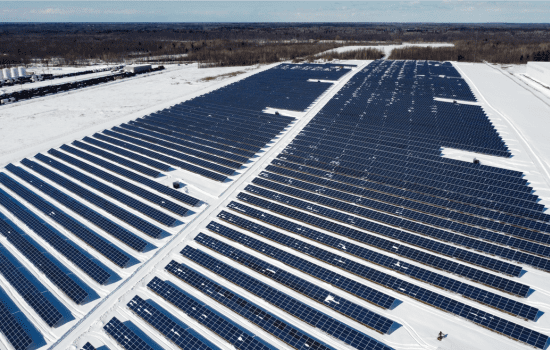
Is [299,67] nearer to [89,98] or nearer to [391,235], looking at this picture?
[89,98]

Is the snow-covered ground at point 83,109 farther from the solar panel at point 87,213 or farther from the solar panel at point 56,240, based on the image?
the solar panel at point 56,240

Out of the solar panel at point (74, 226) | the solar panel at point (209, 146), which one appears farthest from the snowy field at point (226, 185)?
the solar panel at point (209, 146)

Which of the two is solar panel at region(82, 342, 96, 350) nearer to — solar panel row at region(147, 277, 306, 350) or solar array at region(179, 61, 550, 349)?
solar panel row at region(147, 277, 306, 350)

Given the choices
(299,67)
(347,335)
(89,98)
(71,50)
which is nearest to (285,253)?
(347,335)

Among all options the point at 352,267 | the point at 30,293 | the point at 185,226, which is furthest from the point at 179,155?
the point at 352,267

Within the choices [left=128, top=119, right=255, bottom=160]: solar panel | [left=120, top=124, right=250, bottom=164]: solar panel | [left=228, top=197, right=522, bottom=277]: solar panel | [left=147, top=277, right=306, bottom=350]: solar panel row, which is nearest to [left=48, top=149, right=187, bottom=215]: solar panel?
[left=228, top=197, right=522, bottom=277]: solar panel

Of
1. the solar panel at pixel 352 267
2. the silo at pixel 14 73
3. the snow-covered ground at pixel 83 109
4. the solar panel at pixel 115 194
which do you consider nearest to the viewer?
the solar panel at pixel 352 267

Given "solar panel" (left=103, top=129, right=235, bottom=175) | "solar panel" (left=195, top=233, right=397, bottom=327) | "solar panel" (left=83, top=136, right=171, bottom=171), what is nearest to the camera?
"solar panel" (left=195, top=233, right=397, bottom=327)
